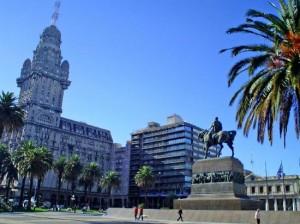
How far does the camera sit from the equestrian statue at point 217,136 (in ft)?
122

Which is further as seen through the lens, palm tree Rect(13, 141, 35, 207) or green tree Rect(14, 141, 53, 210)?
palm tree Rect(13, 141, 35, 207)

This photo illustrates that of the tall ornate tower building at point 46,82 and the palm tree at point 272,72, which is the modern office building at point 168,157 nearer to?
the tall ornate tower building at point 46,82

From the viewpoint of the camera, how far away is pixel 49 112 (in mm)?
145875

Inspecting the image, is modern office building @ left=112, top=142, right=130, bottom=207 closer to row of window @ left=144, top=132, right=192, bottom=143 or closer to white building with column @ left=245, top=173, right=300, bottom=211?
row of window @ left=144, top=132, right=192, bottom=143

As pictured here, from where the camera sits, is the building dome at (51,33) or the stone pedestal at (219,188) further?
the building dome at (51,33)

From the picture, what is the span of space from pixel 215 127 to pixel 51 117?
118 m

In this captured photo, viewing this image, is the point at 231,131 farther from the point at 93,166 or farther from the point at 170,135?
the point at 170,135

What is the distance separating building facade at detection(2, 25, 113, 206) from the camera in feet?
455

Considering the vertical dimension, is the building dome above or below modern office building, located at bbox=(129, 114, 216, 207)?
above

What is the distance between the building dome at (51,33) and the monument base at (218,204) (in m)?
135

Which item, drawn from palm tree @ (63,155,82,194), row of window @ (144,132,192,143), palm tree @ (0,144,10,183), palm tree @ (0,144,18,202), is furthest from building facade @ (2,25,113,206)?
palm tree @ (0,144,18,202)

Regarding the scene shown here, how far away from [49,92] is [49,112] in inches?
353

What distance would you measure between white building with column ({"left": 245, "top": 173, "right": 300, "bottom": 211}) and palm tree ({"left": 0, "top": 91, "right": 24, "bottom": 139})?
237 feet

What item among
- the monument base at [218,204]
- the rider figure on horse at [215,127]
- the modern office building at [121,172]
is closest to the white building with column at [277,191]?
Result: the rider figure on horse at [215,127]
